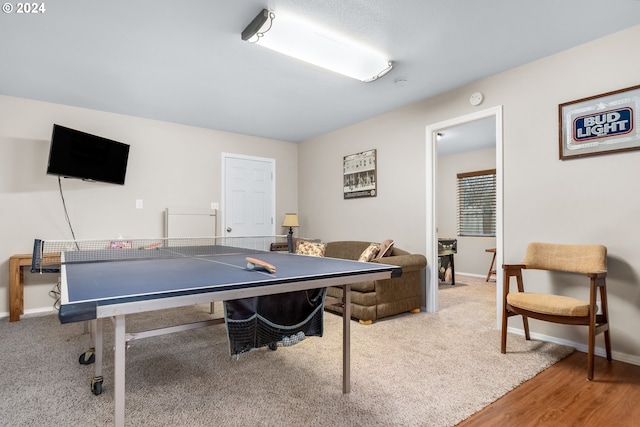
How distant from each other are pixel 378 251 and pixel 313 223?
1.92 meters

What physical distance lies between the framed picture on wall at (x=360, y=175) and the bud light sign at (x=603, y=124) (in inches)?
87.7

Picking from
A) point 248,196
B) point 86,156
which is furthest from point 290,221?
point 86,156

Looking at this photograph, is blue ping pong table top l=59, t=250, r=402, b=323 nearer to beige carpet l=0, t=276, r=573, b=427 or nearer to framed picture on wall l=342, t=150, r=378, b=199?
beige carpet l=0, t=276, r=573, b=427

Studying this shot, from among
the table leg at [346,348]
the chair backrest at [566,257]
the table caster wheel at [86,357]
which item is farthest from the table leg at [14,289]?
the chair backrest at [566,257]

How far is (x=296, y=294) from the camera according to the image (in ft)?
6.31

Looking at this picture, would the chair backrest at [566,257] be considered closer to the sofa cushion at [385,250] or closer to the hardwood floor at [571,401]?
the hardwood floor at [571,401]

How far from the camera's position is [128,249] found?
3133 millimetres

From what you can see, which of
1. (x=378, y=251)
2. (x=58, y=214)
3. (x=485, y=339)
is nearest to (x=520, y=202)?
(x=485, y=339)

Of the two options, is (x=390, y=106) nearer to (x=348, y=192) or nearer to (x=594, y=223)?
(x=348, y=192)

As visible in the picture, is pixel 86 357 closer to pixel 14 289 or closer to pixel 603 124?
pixel 14 289

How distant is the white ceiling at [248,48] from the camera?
221cm

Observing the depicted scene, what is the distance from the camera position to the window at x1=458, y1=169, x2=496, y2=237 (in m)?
6.26

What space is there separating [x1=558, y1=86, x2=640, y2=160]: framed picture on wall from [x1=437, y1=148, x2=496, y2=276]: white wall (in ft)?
11.6

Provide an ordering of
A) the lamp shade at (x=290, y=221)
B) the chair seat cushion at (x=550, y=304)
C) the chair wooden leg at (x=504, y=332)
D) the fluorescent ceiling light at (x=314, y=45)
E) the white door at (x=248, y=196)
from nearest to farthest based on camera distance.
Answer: the chair seat cushion at (x=550, y=304) < the fluorescent ceiling light at (x=314, y=45) < the chair wooden leg at (x=504, y=332) < the white door at (x=248, y=196) < the lamp shade at (x=290, y=221)
